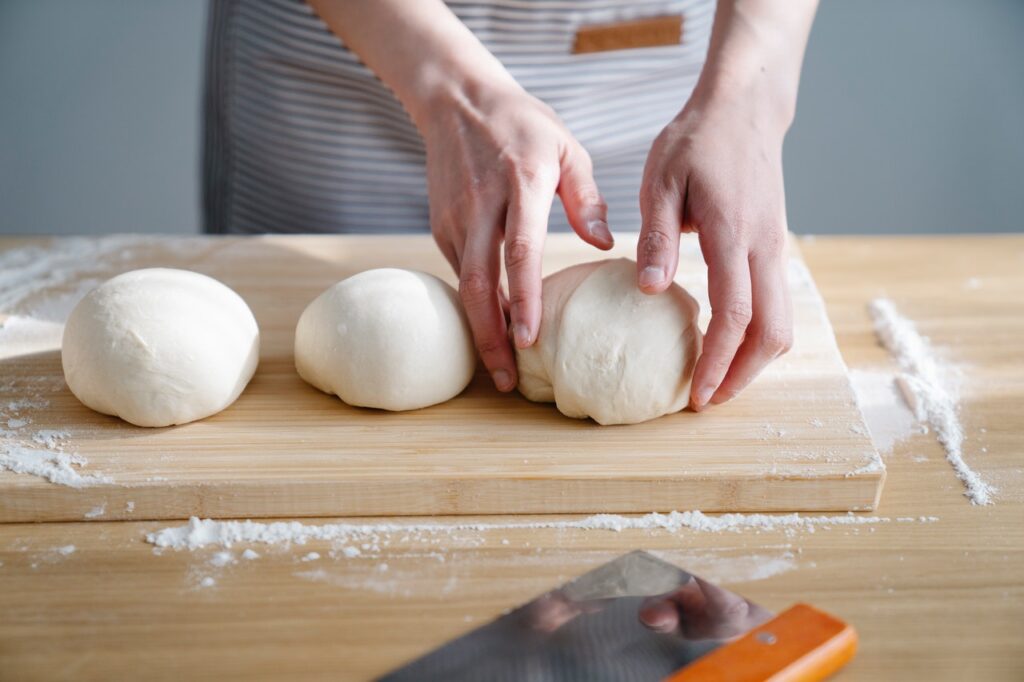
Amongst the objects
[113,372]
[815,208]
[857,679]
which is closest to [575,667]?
[857,679]

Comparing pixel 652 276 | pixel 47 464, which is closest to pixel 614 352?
pixel 652 276

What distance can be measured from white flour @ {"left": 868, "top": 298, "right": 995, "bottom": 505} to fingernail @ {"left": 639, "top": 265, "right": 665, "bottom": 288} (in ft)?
1.35

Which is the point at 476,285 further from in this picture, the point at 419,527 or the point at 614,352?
the point at 419,527

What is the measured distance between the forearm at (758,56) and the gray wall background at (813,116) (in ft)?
5.90

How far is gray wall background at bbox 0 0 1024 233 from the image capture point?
315cm

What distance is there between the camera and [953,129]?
3.23 meters

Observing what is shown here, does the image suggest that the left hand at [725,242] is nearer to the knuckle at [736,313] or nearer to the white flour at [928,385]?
the knuckle at [736,313]

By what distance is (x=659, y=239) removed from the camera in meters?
1.20

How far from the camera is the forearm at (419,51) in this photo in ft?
4.57

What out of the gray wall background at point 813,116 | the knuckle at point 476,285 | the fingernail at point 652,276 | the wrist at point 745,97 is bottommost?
the gray wall background at point 813,116

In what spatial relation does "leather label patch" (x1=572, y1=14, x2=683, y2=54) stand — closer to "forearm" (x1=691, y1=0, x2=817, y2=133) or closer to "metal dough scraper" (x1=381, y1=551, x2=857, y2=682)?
"forearm" (x1=691, y1=0, x2=817, y2=133)

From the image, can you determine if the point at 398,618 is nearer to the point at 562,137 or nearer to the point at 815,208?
the point at 562,137

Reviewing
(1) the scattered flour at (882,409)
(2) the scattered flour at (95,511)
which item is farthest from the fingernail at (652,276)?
(2) the scattered flour at (95,511)

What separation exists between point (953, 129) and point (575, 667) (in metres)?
2.88
